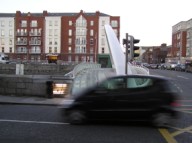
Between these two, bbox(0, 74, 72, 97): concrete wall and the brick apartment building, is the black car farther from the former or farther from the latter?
the brick apartment building

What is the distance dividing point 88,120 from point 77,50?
96519mm

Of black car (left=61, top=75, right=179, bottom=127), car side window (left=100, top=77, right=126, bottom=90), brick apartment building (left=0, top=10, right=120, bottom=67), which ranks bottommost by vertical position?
black car (left=61, top=75, right=179, bottom=127)

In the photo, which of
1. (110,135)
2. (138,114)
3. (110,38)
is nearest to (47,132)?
(110,135)

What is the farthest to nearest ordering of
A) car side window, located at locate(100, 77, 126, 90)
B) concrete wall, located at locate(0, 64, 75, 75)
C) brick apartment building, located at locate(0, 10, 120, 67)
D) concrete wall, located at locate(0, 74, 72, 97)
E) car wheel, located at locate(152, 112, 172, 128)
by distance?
brick apartment building, located at locate(0, 10, 120, 67)
concrete wall, located at locate(0, 64, 75, 75)
concrete wall, located at locate(0, 74, 72, 97)
car side window, located at locate(100, 77, 126, 90)
car wheel, located at locate(152, 112, 172, 128)

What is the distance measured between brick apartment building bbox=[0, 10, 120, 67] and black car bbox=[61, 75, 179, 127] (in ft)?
309

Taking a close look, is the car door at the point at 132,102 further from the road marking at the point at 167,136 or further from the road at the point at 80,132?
the road marking at the point at 167,136

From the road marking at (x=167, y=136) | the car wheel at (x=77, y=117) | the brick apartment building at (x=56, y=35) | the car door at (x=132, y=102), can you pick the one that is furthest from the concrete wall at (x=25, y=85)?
the brick apartment building at (x=56, y=35)

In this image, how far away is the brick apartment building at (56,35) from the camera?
105 meters

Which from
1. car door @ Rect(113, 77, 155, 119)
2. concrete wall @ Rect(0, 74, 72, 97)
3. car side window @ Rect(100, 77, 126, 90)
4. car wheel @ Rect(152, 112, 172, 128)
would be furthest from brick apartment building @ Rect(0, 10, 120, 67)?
car wheel @ Rect(152, 112, 172, 128)

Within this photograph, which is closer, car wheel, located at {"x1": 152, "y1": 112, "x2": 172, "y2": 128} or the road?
the road

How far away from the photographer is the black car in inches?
346

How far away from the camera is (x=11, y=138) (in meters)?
7.22

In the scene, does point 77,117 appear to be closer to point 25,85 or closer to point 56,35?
point 25,85

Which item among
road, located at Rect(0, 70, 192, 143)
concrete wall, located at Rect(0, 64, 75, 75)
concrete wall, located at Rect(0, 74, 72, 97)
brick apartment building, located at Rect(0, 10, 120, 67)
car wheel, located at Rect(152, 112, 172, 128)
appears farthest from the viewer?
brick apartment building, located at Rect(0, 10, 120, 67)
